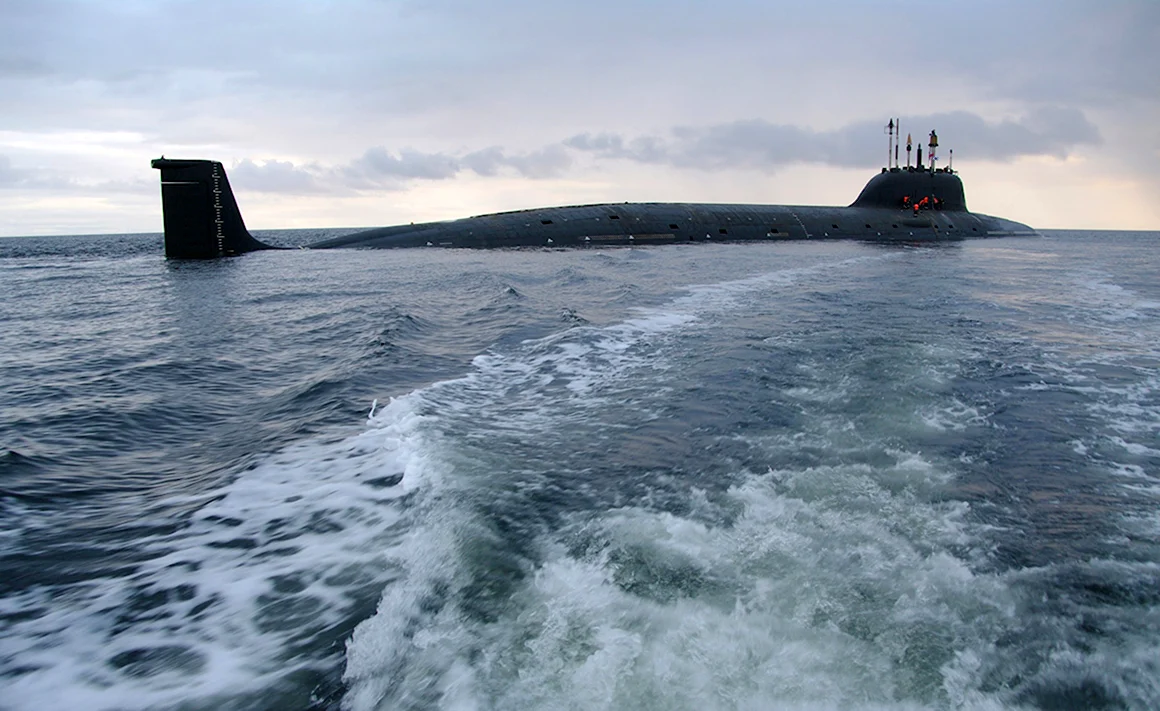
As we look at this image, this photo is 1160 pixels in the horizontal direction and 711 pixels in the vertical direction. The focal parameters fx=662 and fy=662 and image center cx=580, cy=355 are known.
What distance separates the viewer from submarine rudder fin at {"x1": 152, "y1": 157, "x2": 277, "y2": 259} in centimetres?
3088

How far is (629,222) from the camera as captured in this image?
4656 cm

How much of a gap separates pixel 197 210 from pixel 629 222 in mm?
26420

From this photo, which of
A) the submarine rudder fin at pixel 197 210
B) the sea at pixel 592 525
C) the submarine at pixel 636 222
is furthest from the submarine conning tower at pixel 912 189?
the submarine rudder fin at pixel 197 210

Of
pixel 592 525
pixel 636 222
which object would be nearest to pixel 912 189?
pixel 636 222

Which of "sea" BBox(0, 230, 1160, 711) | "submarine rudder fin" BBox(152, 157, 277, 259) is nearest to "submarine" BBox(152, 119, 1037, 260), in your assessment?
"submarine rudder fin" BBox(152, 157, 277, 259)

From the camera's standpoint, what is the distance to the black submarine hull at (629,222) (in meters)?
32.7

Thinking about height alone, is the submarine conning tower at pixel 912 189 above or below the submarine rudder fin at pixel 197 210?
above

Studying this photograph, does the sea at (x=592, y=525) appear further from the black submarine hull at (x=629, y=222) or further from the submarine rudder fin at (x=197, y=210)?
the black submarine hull at (x=629, y=222)

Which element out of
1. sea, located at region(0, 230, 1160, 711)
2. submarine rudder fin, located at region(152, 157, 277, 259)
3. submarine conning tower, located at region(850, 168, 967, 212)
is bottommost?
sea, located at region(0, 230, 1160, 711)

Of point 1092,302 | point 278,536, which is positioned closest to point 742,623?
point 278,536

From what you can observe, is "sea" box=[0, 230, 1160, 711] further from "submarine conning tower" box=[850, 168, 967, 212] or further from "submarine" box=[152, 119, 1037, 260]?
"submarine conning tower" box=[850, 168, 967, 212]

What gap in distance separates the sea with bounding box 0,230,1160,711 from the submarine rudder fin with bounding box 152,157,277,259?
2166cm

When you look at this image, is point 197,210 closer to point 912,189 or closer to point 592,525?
point 592,525

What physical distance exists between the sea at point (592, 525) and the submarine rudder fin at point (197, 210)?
21662 mm
